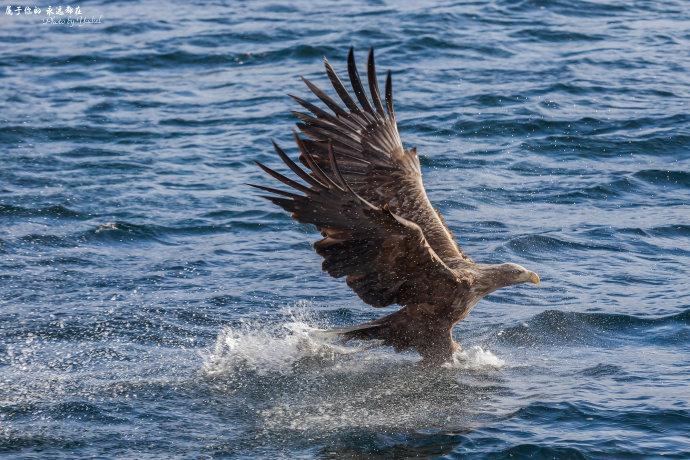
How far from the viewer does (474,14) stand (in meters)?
17.5

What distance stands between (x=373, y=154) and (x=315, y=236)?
224cm

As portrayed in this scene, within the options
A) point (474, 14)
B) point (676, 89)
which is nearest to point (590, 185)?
point (676, 89)

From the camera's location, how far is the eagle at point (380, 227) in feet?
21.8

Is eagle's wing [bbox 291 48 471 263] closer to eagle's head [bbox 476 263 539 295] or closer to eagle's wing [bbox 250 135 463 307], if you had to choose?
A: eagle's head [bbox 476 263 539 295]

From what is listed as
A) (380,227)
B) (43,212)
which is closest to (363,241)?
(380,227)

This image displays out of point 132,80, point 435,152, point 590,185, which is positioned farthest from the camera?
point 132,80

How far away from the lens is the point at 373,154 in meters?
8.25

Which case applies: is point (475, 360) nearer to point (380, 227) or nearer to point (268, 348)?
point (268, 348)

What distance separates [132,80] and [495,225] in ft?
22.5

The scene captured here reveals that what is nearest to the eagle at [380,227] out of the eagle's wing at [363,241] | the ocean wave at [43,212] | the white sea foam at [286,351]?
the eagle's wing at [363,241]

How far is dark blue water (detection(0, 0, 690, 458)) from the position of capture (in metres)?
6.87

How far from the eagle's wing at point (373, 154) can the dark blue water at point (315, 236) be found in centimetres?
97

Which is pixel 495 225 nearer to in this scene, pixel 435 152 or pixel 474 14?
pixel 435 152

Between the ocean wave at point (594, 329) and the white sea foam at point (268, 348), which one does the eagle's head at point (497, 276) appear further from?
the white sea foam at point (268, 348)
